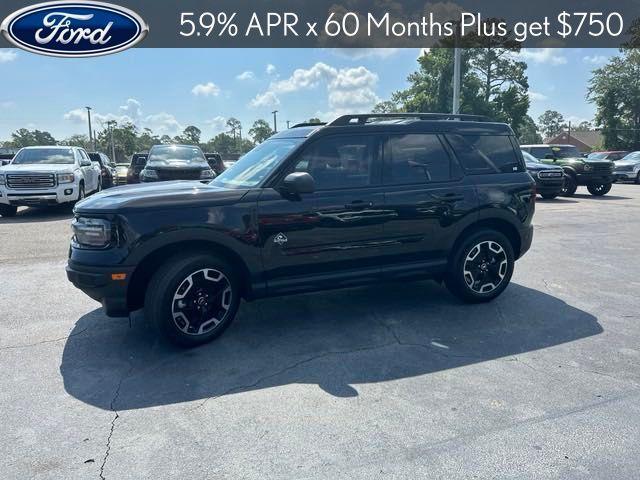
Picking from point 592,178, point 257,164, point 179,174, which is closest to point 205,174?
point 179,174

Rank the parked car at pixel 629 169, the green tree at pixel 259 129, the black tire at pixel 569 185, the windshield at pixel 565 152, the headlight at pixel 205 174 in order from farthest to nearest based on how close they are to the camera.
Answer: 1. the green tree at pixel 259 129
2. the parked car at pixel 629 169
3. the windshield at pixel 565 152
4. the black tire at pixel 569 185
5. the headlight at pixel 205 174

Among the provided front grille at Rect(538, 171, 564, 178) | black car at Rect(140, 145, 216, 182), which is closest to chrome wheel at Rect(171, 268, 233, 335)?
black car at Rect(140, 145, 216, 182)

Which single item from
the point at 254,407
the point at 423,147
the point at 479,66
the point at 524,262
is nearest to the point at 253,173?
the point at 423,147

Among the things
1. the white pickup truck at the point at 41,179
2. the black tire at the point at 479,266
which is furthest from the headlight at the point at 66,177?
the black tire at the point at 479,266

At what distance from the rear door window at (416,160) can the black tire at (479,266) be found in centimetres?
77

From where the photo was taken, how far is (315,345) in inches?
154

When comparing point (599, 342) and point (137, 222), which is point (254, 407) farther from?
point (599, 342)

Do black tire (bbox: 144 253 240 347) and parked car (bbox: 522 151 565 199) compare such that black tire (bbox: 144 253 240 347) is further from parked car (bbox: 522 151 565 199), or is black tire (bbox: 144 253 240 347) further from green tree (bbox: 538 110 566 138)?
green tree (bbox: 538 110 566 138)

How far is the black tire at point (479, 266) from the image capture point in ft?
15.7

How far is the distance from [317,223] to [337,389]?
150 centimetres

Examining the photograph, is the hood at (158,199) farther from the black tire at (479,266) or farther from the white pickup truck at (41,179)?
the white pickup truck at (41,179)

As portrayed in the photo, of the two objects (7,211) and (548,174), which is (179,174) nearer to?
(7,211)

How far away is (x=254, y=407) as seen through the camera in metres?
2.98

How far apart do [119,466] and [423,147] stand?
3748mm
